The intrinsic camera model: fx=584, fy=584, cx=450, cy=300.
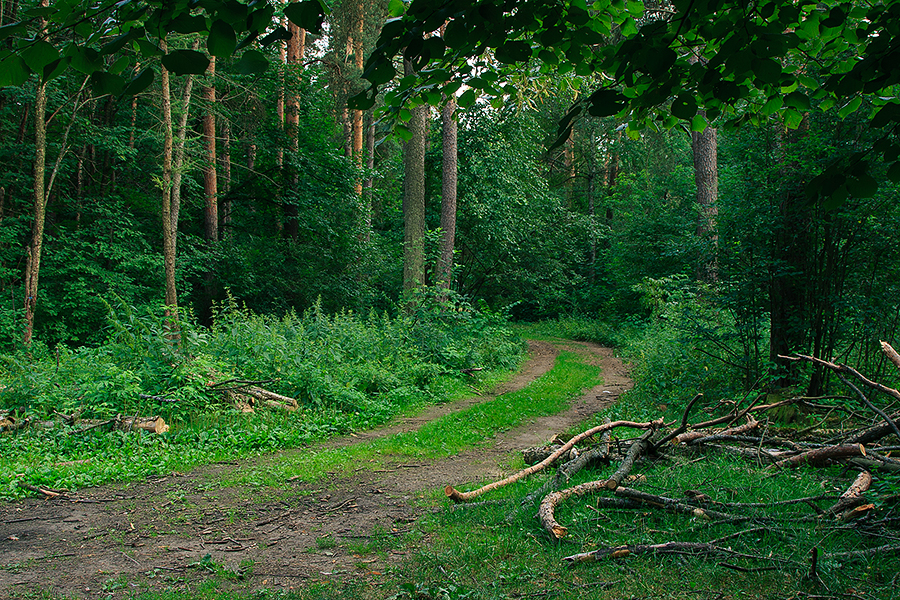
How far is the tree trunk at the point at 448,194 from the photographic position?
17.8m

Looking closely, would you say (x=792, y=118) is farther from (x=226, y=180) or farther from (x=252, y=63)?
(x=226, y=180)

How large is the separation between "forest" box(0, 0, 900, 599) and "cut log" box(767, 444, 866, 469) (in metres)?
0.02

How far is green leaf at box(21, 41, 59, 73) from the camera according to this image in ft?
6.31

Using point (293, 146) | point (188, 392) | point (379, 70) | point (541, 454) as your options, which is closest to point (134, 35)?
point (379, 70)

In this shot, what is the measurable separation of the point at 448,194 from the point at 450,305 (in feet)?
15.9

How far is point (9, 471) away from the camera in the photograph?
592cm

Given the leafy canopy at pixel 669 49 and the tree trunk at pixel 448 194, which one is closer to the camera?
the leafy canopy at pixel 669 49

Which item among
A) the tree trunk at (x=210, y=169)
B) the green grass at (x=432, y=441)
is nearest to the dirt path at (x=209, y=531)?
the green grass at (x=432, y=441)

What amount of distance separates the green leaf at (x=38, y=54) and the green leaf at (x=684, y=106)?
96.2 inches

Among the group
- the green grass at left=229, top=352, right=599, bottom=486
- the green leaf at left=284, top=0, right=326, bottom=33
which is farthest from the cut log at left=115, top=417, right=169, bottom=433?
the green leaf at left=284, top=0, right=326, bottom=33

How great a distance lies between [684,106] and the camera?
2.69 metres

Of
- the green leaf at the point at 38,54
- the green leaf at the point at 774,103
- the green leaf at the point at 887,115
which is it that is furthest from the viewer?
the green leaf at the point at 774,103

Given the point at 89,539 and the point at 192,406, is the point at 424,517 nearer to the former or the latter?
the point at 89,539

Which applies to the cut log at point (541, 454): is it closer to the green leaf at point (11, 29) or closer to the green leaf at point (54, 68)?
the green leaf at point (54, 68)
